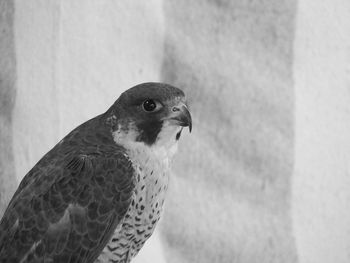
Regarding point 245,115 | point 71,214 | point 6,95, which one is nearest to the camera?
point 71,214

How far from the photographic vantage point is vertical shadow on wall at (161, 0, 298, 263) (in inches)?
93.3

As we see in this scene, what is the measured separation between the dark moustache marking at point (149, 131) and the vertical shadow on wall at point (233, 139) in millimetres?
594

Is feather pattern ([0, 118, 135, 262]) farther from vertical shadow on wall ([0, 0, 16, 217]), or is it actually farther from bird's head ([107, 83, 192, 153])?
vertical shadow on wall ([0, 0, 16, 217])

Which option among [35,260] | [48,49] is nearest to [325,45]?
[48,49]

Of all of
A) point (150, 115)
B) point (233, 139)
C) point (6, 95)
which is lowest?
point (233, 139)

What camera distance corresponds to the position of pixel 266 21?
93.3 inches

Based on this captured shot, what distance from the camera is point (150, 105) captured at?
1.76 meters

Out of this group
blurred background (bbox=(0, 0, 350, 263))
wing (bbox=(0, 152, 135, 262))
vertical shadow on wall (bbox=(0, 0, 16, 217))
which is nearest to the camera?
wing (bbox=(0, 152, 135, 262))

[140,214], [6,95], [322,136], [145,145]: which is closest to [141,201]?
[140,214]

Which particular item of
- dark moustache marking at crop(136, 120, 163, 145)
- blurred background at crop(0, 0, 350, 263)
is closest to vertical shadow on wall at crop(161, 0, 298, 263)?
blurred background at crop(0, 0, 350, 263)

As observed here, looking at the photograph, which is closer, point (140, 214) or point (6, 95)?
point (140, 214)

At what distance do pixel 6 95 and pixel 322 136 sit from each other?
1009 mm

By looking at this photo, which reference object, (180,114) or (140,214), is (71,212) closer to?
(140,214)

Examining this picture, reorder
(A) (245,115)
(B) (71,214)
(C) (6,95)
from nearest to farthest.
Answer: (B) (71,214) → (C) (6,95) → (A) (245,115)
